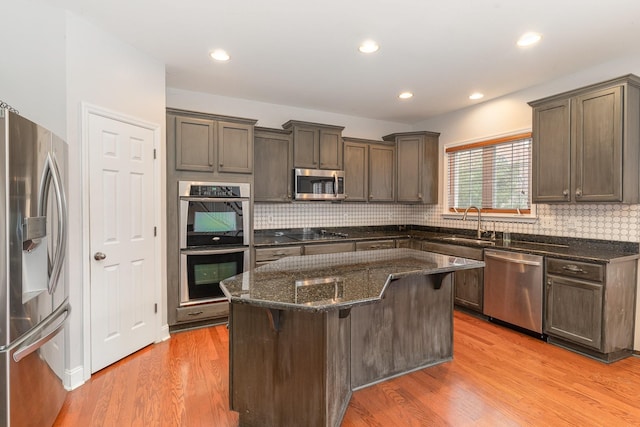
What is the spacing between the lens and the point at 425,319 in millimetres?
2576

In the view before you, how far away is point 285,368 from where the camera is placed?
5.75 ft

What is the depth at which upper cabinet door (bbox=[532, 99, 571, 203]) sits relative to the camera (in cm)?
321

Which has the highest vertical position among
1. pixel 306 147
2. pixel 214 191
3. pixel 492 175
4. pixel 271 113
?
pixel 271 113

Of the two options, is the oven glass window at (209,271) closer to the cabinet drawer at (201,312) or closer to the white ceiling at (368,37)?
the cabinet drawer at (201,312)

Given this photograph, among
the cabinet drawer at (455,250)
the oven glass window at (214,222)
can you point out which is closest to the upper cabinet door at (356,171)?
the cabinet drawer at (455,250)

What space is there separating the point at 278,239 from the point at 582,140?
11.1 ft

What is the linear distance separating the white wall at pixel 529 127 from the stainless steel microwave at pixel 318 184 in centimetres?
171

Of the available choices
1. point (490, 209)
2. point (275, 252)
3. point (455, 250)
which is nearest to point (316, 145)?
point (275, 252)

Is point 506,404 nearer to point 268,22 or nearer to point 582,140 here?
point 582,140

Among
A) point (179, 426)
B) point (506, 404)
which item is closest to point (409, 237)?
point (506, 404)

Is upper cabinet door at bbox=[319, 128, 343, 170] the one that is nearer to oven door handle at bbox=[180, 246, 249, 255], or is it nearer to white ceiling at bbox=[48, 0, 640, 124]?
white ceiling at bbox=[48, 0, 640, 124]

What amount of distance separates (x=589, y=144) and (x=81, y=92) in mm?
4347

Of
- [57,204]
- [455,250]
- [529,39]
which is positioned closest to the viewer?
[57,204]

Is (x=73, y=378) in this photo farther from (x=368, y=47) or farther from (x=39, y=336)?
(x=368, y=47)
